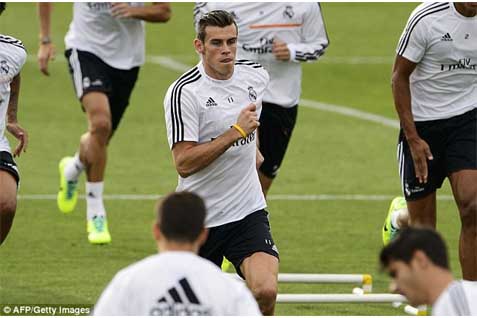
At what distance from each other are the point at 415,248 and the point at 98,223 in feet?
25.7

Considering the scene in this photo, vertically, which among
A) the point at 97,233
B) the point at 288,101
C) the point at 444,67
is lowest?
the point at 97,233

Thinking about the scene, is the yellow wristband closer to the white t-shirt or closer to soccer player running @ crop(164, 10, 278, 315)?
soccer player running @ crop(164, 10, 278, 315)

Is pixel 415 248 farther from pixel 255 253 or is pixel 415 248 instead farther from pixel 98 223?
pixel 98 223

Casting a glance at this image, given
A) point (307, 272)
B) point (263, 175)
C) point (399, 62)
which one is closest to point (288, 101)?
point (263, 175)

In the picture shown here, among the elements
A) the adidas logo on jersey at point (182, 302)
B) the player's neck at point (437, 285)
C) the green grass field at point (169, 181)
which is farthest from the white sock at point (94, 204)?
the player's neck at point (437, 285)

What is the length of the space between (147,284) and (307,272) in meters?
6.27

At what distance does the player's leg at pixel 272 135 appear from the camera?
13484mm

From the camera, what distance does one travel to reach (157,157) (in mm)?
19031

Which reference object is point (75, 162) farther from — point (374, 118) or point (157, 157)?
point (374, 118)

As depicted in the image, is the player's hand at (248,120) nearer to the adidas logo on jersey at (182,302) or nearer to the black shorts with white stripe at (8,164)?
the black shorts with white stripe at (8,164)

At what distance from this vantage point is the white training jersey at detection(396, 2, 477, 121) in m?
11.0

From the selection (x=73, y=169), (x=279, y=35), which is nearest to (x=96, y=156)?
(x=73, y=169)

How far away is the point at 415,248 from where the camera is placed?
20.9 feet

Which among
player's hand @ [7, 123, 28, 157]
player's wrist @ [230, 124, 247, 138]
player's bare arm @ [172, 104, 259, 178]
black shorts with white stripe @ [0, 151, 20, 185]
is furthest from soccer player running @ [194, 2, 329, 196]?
player's wrist @ [230, 124, 247, 138]
